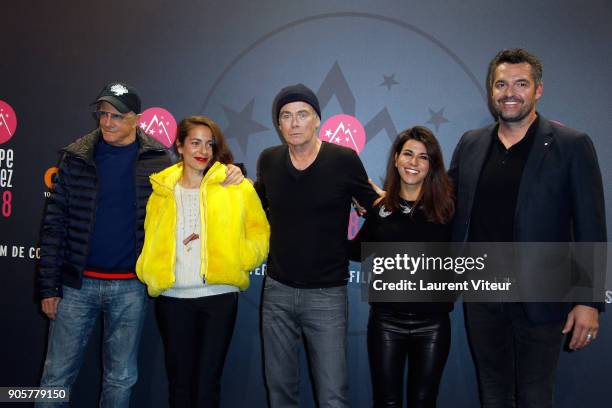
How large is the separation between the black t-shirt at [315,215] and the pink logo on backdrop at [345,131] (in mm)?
483

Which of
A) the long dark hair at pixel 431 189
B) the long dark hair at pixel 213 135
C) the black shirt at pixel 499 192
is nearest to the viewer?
the black shirt at pixel 499 192

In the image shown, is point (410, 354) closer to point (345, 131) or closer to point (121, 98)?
point (345, 131)

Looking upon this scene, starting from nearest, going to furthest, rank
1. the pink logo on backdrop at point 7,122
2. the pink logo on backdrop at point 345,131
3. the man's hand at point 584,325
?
the man's hand at point 584,325 < the pink logo on backdrop at point 345,131 < the pink logo on backdrop at point 7,122

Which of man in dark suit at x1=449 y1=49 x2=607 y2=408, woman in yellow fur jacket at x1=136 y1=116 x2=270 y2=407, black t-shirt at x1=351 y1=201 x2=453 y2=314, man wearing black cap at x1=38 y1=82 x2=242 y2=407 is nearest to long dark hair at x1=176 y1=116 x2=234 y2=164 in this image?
woman in yellow fur jacket at x1=136 y1=116 x2=270 y2=407

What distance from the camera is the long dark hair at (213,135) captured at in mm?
2111

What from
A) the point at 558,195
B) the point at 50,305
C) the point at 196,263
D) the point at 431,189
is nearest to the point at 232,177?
the point at 196,263

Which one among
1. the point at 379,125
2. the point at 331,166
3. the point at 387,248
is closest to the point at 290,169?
the point at 331,166

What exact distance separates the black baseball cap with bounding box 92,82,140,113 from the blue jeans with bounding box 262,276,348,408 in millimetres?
1072

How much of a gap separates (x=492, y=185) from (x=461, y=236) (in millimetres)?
255

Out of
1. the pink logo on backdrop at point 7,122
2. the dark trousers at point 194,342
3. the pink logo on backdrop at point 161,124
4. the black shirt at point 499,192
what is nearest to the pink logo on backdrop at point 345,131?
the black shirt at point 499,192

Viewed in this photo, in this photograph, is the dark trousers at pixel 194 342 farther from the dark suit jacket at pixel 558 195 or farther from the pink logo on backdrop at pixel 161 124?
the dark suit jacket at pixel 558 195

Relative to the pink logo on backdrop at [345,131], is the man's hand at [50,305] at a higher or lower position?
lower

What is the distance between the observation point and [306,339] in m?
2.11

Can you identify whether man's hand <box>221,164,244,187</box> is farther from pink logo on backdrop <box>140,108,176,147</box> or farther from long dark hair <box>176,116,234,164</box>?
pink logo on backdrop <box>140,108,176,147</box>
